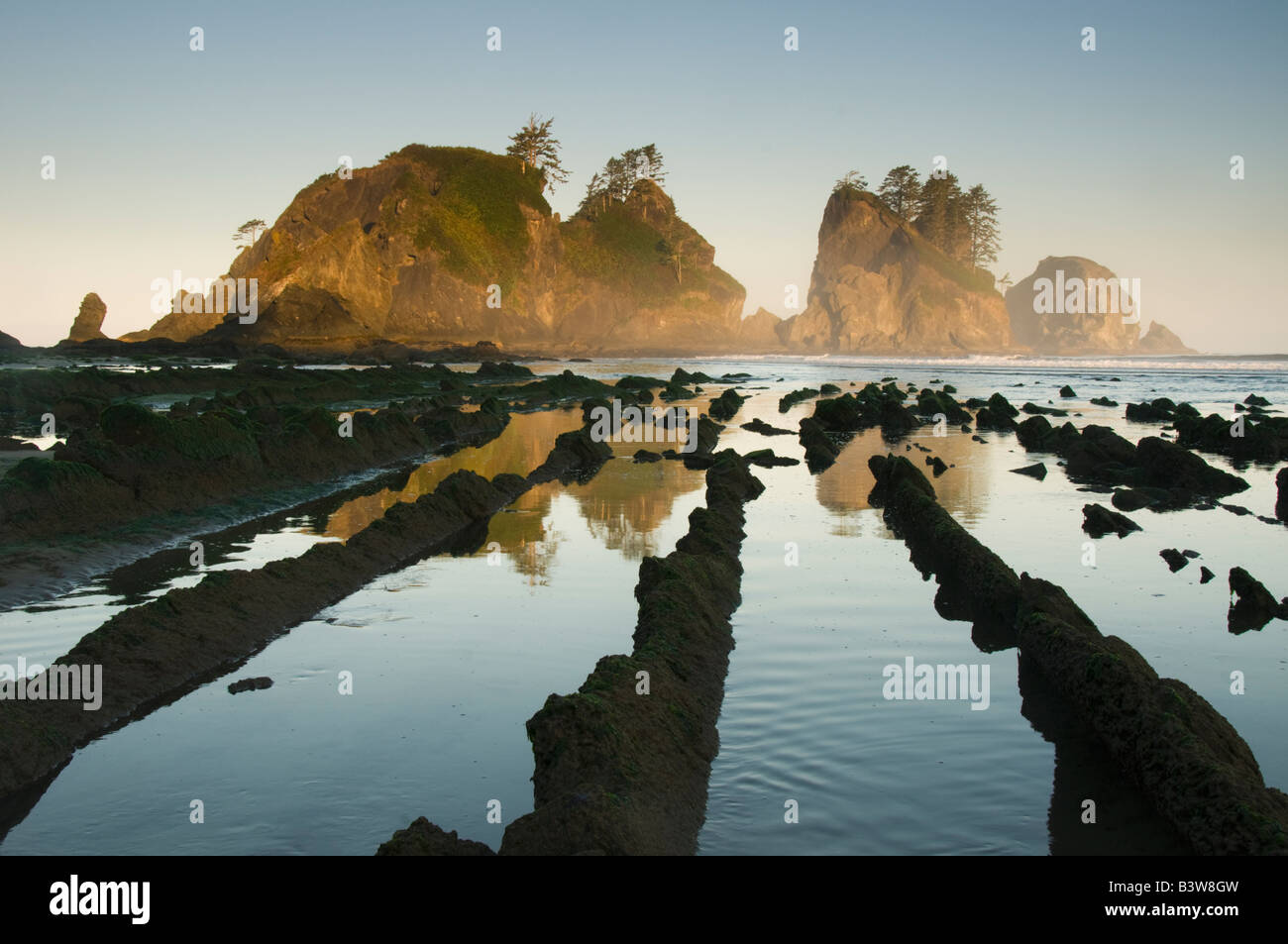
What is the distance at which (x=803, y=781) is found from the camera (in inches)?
247

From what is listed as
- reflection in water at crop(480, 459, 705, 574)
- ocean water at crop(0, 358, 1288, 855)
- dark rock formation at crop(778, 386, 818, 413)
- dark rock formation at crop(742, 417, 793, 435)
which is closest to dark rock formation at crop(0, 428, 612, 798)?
ocean water at crop(0, 358, 1288, 855)

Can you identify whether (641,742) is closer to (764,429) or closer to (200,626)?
(200,626)

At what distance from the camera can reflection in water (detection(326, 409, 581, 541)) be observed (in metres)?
15.8

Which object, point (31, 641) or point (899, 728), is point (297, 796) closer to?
point (899, 728)

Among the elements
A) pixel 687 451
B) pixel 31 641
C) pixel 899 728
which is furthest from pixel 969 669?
pixel 687 451

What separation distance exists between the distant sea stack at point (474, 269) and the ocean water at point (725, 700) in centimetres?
7736

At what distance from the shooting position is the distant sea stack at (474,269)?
106 metres

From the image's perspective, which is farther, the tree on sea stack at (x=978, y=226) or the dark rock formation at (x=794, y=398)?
the tree on sea stack at (x=978, y=226)

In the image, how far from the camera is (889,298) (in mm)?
167750

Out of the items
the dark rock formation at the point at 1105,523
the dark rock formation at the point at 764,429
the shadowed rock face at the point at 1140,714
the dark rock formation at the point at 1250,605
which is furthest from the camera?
the dark rock formation at the point at 764,429

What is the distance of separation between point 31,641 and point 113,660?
5.48ft

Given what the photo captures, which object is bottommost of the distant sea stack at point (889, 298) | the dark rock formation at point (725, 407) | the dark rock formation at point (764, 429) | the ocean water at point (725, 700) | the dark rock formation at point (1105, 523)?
the ocean water at point (725, 700)

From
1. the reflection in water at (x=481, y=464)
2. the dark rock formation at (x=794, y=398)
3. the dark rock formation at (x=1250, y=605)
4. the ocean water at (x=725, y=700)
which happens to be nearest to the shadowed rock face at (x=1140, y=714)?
the ocean water at (x=725, y=700)

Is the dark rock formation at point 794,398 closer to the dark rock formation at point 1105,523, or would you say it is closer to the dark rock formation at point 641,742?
the dark rock formation at point 1105,523
